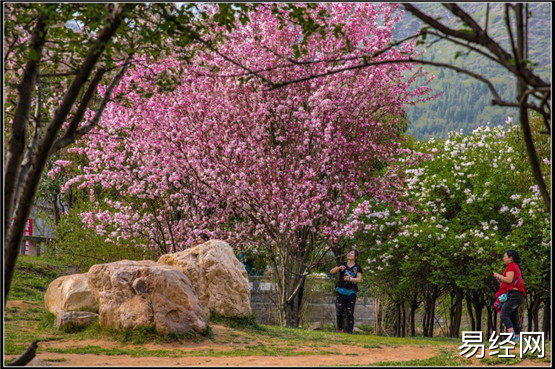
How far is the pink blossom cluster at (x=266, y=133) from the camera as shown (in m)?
18.1

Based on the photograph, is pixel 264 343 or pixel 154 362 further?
pixel 264 343

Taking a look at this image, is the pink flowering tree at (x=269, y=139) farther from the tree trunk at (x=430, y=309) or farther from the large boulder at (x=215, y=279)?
the tree trunk at (x=430, y=309)

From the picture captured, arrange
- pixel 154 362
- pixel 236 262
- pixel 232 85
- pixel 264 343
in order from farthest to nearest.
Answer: pixel 232 85, pixel 236 262, pixel 264 343, pixel 154 362

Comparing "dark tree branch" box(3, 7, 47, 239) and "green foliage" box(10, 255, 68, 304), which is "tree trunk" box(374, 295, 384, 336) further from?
"dark tree branch" box(3, 7, 47, 239)

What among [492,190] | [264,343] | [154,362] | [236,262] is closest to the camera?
[154,362]

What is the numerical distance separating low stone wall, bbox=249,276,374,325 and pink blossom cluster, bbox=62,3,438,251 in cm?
989

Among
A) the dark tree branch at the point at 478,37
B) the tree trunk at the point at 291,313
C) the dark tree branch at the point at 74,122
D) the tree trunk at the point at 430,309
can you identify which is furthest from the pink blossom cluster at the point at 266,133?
the dark tree branch at the point at 478,37

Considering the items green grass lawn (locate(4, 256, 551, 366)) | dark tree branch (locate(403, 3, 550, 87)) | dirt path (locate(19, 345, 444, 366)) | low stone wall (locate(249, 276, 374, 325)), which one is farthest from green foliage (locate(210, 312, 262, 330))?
low stone wall (locate(249, 276, 374, 325))

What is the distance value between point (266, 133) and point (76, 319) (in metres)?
8.12

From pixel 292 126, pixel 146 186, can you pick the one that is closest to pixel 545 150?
pixel 292 126

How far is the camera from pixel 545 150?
20.2 m

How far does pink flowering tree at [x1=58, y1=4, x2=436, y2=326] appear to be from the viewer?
18.1 meters

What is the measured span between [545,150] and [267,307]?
14903mm

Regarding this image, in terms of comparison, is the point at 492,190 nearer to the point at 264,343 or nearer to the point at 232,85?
the point at 232,85
